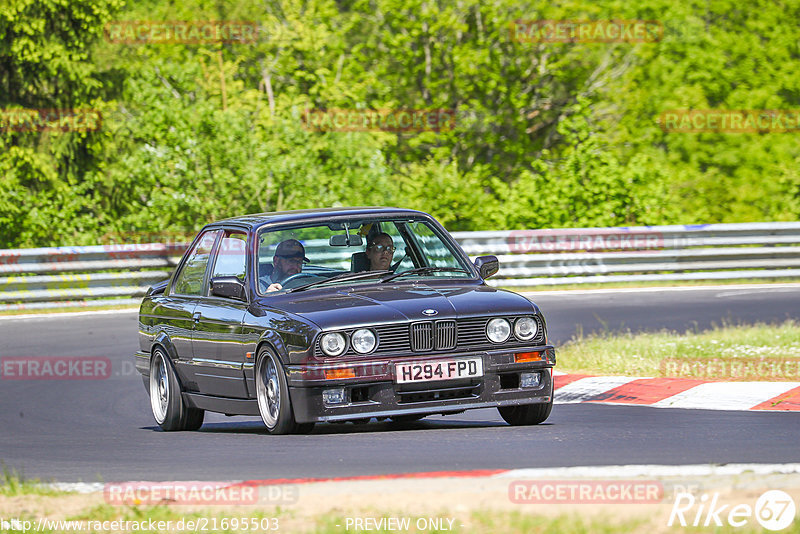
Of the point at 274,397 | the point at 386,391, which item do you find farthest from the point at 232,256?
the point at 386,391

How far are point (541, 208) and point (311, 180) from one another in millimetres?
4510

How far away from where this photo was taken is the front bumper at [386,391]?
26.2 ft

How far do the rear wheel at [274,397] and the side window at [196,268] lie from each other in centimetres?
149

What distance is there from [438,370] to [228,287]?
5.71 ft

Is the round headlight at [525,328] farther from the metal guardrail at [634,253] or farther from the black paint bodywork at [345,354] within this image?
the metal guardrail at [634,253]

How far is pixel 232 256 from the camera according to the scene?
31.5ft

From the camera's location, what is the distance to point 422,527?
16.7 feet

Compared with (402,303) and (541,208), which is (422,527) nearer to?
(402,303)

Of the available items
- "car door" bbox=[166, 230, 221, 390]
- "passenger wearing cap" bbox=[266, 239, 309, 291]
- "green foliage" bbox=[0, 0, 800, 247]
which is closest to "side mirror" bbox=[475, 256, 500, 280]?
"passenger wearing cap" bbox=[266, 239, 309, 291]

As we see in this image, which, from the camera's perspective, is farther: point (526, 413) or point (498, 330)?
point (526, 413)

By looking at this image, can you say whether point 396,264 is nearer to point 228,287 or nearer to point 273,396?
point 228,287

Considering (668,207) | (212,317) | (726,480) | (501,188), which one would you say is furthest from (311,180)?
(726,480)

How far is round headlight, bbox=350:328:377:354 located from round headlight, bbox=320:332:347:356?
63 millimetres

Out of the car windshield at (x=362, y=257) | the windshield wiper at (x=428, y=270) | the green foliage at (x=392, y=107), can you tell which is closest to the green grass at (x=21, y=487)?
the car windshield at (x=362, y=257)
